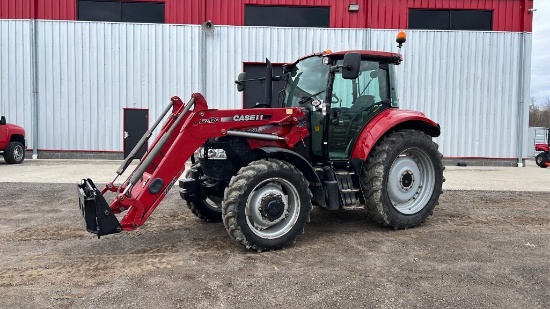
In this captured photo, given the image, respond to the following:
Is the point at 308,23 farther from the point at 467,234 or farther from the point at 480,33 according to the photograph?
the point at 467,234

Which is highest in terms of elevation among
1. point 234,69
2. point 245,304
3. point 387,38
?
point 387,38

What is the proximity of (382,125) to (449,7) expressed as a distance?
12.0 m

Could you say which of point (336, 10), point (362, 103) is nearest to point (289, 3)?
point (336, 10)

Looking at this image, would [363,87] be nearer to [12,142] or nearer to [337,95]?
[337,95]

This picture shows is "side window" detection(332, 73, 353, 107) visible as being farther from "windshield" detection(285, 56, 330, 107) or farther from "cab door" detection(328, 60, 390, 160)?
"windshield" detection(285, 56, 330, 107)

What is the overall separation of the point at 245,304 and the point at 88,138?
44.9 feet

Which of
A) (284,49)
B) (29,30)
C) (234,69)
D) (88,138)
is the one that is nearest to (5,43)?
(29,30)

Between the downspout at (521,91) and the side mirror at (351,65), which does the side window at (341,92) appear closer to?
the side mirror at (351,65)

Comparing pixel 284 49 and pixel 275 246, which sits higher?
pixel 284 49

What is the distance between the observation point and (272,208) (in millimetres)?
4461

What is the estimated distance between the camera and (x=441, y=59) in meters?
15.3

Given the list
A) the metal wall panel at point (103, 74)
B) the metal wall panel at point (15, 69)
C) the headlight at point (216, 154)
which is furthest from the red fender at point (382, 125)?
the metal wall panel at point (15, 69)

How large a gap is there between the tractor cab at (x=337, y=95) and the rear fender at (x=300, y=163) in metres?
0.55

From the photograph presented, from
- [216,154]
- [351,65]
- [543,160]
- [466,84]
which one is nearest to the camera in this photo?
[351,65]
